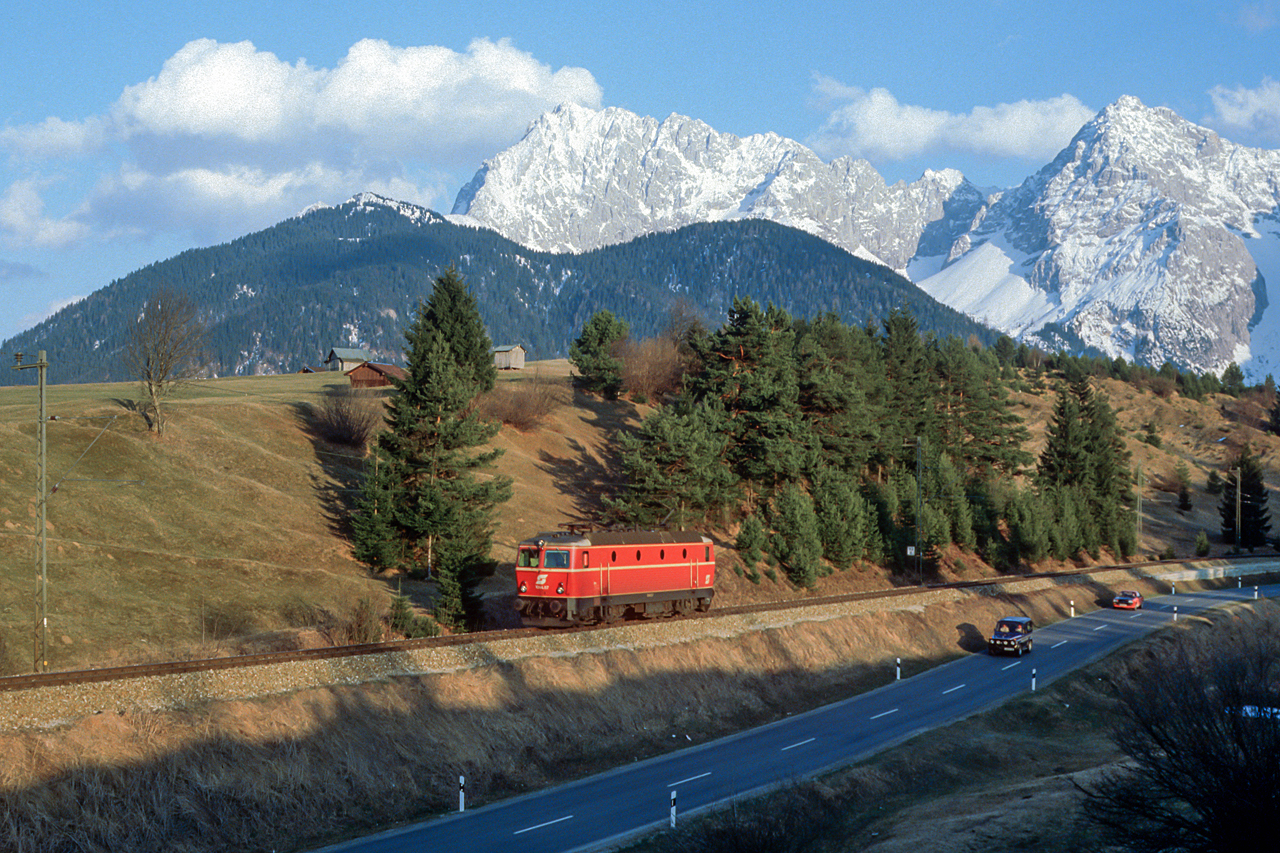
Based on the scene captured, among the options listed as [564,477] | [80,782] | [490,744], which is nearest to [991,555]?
[564,477]

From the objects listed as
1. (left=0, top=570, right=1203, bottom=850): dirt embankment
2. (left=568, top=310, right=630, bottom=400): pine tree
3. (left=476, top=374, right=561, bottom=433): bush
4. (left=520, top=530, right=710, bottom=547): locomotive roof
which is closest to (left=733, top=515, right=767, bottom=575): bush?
(left=0, top=570, right=1203, bottom=850): dirt embankment

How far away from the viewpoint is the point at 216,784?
2258 centimetres

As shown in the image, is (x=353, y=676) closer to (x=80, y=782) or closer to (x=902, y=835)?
(x=80, y=782)

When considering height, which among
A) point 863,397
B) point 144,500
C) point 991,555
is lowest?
point 991,555

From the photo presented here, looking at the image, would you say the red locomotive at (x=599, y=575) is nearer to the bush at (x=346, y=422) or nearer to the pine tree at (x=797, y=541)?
the pine tree at (x=797, y=541)

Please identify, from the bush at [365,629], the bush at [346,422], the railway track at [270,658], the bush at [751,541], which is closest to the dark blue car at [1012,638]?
the railway track at [270,658]

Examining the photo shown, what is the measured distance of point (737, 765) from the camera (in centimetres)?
2961

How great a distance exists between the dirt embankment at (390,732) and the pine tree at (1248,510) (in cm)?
7852

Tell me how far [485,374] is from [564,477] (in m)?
10.5

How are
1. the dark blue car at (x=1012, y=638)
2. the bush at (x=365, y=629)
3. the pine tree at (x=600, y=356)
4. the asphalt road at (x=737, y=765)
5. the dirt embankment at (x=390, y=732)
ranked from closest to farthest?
the dirt embankment at (x=390, y=732)
the asphalt road at (x=737, y=765)
the bush at (x=365, y=629)
the dark blue car at (x=1012, y=638)
the pine tree at (x=600, y=356)

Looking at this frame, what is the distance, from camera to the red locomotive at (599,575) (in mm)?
37781

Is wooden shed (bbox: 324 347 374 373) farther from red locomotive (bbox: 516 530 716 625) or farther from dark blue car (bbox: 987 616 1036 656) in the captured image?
dark blue car (bbox: 987 616 1036 656)

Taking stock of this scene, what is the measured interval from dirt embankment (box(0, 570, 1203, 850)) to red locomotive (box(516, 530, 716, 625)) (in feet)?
7.74

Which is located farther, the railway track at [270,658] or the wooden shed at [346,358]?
the wooden shed at [346,358]
